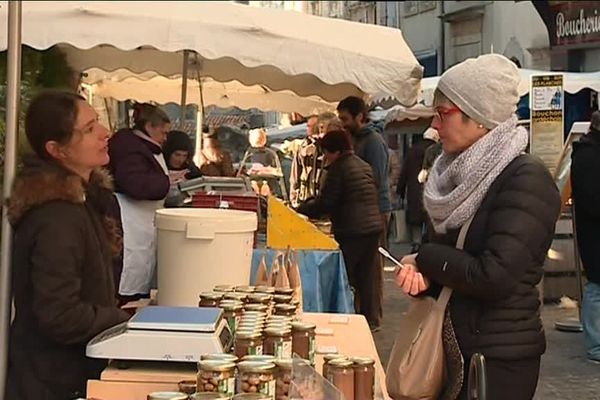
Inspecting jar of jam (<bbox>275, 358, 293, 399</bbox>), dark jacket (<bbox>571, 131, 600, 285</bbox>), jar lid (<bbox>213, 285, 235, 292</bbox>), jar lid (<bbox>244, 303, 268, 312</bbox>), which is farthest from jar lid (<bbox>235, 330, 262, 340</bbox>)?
dark jacket (<bbox>571, 131, 600, 285</bbox>)

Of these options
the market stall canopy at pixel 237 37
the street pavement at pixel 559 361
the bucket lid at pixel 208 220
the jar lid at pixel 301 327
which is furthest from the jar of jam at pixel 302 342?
the street pavement at pixel 559 361

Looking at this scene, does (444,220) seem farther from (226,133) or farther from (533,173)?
(226,133)

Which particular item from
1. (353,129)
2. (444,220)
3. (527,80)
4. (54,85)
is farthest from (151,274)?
(527,80)

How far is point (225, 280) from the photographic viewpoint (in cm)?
403

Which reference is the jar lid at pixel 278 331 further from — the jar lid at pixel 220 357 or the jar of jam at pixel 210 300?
the jar of jam at pixel 210 300

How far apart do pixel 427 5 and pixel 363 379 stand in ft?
76.4

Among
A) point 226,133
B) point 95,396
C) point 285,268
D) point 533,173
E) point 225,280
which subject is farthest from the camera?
point 226,133

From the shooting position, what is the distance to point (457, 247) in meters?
3.21

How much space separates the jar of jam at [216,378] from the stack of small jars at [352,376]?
36 cm

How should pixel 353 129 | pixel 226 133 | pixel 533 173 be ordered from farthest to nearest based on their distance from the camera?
pixel 226 133 → pixel 353 129 → pixel 533 173

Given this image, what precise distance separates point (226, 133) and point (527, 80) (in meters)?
3.84

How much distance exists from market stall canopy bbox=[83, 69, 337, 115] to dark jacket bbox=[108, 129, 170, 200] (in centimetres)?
318

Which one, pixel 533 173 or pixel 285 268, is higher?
pixel 533 173

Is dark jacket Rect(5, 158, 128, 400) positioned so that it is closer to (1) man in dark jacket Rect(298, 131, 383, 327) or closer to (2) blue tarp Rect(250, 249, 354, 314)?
(2) blue tarp Rect(250, 249, 354, 314)
